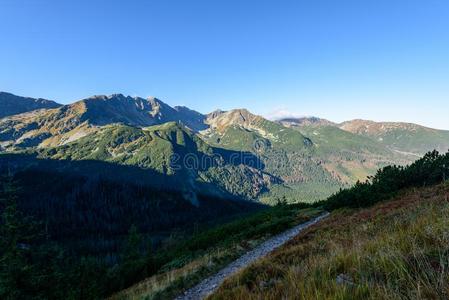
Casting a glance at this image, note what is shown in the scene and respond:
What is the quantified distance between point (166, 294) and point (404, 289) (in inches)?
477

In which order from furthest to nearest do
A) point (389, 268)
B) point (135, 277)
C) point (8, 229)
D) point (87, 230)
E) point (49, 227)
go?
point (87, 230) < point (49, 227) < point (135, 277) < point (8, 229) < point (389, 268)

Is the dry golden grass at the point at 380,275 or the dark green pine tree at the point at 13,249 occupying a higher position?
the dry golden grass at the point at 380,275

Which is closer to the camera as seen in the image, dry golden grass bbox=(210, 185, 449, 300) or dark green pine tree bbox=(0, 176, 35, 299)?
dry golden grass bbox=(210, 185, 449, 300)

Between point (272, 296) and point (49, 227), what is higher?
point (272, 296)

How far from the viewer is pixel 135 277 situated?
34.5 metres

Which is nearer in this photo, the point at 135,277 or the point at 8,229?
the point at 8,229

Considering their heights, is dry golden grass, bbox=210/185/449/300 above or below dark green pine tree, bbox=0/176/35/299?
above

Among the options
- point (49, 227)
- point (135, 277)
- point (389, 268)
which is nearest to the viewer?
point (389, 268)

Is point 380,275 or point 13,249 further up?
point 380,275

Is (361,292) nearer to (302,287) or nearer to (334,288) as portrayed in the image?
(334,288)

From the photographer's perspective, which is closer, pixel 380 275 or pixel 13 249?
pixel 380 275

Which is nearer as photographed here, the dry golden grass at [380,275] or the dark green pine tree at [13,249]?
the dry golden grass at [380,275]

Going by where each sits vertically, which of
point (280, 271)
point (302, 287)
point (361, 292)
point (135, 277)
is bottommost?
point (135, 277)

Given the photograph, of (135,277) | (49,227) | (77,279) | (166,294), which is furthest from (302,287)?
(49,227)
